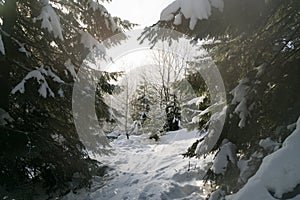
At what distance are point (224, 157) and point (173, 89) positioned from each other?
335 centimetres

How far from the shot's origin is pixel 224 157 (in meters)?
5.09

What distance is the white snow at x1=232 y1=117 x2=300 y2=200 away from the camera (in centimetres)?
265

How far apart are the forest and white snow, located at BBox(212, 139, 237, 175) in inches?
0.6

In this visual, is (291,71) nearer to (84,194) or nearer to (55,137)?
(55,137)

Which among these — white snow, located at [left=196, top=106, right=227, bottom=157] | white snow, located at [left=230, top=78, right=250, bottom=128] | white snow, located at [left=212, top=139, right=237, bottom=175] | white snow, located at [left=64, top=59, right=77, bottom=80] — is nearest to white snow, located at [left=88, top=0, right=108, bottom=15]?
white snow, located at [left=64, top=59, right=77, bottom=80]

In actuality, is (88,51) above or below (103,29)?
below

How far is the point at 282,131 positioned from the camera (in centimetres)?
431

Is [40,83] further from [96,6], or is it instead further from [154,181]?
[154,181]

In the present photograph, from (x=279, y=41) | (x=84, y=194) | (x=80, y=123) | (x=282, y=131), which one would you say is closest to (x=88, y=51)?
(x=80, y=123)

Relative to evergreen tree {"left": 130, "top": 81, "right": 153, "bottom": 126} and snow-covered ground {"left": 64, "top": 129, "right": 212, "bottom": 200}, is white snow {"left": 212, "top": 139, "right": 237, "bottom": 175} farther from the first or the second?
evergreen tree {"left": 130, "top": 81, "right": 153, "bottom": 126}

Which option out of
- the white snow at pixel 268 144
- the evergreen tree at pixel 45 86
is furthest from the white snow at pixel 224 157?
the evergreen tree at pixel 45 86

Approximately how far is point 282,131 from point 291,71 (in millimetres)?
1038

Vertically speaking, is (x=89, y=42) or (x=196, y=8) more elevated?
(x=89, y=42)

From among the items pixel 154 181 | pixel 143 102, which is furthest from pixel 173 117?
pixel 154 181
